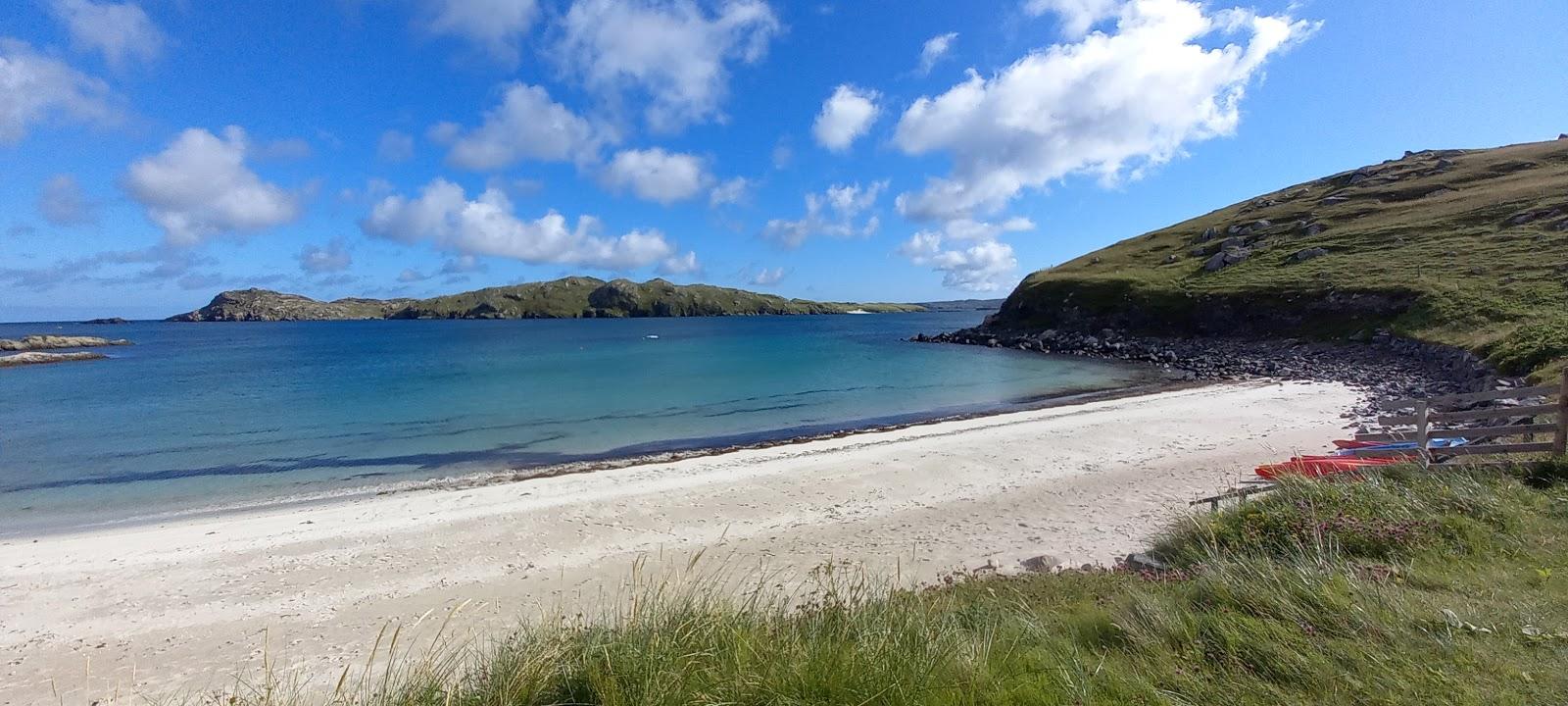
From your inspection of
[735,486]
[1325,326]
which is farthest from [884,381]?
[1325,326]

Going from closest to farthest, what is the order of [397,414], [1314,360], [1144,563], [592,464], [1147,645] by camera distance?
[1147,645] < [1144,563] < [592,464] < [397,414] < [1314,360]

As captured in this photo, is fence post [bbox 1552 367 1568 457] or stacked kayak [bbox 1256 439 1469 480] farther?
stacked kayak [bbox 1256 439 1469 480]

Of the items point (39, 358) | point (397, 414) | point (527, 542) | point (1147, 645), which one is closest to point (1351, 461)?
point (1147, 645)

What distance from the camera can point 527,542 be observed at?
13.2 m

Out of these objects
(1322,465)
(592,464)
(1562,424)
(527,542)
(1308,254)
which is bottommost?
(592,464)

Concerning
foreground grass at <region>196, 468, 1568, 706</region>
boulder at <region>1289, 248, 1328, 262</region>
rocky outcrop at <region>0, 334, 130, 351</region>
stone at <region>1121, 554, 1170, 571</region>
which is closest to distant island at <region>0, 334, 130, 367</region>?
rocky outcrop at <region>0, 334, 130, 351</region>

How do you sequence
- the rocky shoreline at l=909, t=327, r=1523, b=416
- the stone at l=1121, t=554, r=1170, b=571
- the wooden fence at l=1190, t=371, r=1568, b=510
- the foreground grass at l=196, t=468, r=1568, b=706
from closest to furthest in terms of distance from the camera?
the foreground grass at l=196, t=468, r=1568, b=706, the stone at l=1121, t=554, r=1170, b=571, the wooden fence at l=1190, t=371, r=1568, b=510, the rocky shoreline at l=909, t=327, r=1523, b=416

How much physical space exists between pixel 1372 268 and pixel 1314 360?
53.0 feet

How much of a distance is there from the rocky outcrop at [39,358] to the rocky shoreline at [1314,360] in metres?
107

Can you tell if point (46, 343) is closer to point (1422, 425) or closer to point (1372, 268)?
point (1422, 425)

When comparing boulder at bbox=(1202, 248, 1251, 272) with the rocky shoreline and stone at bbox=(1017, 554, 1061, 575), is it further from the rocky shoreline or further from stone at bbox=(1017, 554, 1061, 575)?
stone at bbox=(1017, 554, 1061, 575)

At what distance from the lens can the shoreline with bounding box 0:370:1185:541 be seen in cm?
1653

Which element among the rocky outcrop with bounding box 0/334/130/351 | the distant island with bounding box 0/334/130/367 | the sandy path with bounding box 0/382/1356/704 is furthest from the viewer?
the rocky outcrop with bounding box 0/334/130/351

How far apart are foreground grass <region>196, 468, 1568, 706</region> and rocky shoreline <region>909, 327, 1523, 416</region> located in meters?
22.7
